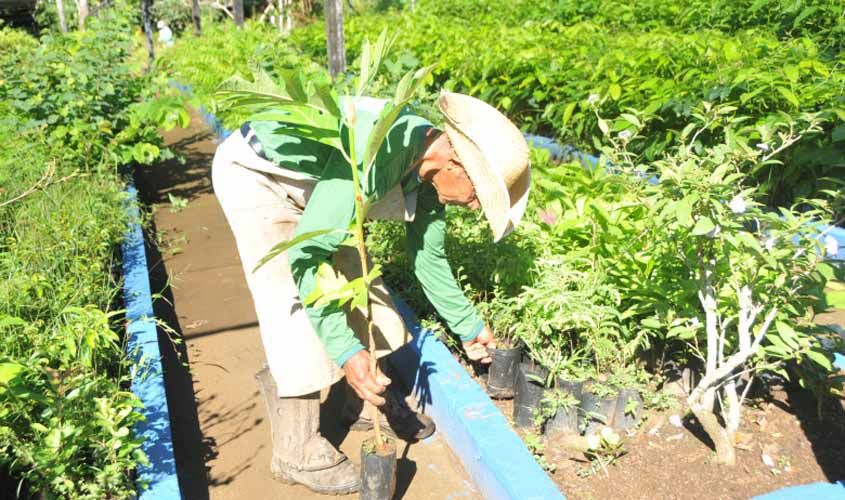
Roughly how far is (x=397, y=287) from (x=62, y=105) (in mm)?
3192

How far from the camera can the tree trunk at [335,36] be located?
642cm

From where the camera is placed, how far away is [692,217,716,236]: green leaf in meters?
2.36

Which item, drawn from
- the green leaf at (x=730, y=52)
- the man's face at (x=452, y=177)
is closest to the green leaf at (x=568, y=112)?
the green leaf at (x=730, y=52)

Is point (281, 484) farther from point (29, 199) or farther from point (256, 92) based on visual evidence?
point (29, 199)

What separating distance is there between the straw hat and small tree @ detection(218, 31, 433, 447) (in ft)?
0.68

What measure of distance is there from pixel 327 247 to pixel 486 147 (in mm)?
598

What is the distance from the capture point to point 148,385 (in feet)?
9.89

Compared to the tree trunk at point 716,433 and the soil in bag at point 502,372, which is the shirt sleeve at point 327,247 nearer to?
the soil in bag at point 502,372

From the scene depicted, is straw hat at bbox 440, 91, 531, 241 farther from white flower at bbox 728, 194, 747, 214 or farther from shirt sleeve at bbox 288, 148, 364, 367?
white flower at bbox 728, 194, 747, 214

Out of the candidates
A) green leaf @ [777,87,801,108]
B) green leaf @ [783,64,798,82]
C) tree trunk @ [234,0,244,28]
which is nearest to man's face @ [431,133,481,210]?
green leaf @ [777,87,801,108]

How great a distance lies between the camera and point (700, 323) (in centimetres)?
273

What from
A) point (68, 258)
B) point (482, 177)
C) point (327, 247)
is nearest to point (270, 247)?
point (327, 247)

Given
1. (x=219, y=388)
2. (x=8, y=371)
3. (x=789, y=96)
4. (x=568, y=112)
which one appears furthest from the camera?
(x=568, y=112)

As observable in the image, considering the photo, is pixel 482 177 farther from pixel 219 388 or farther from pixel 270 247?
pixel 219 388
